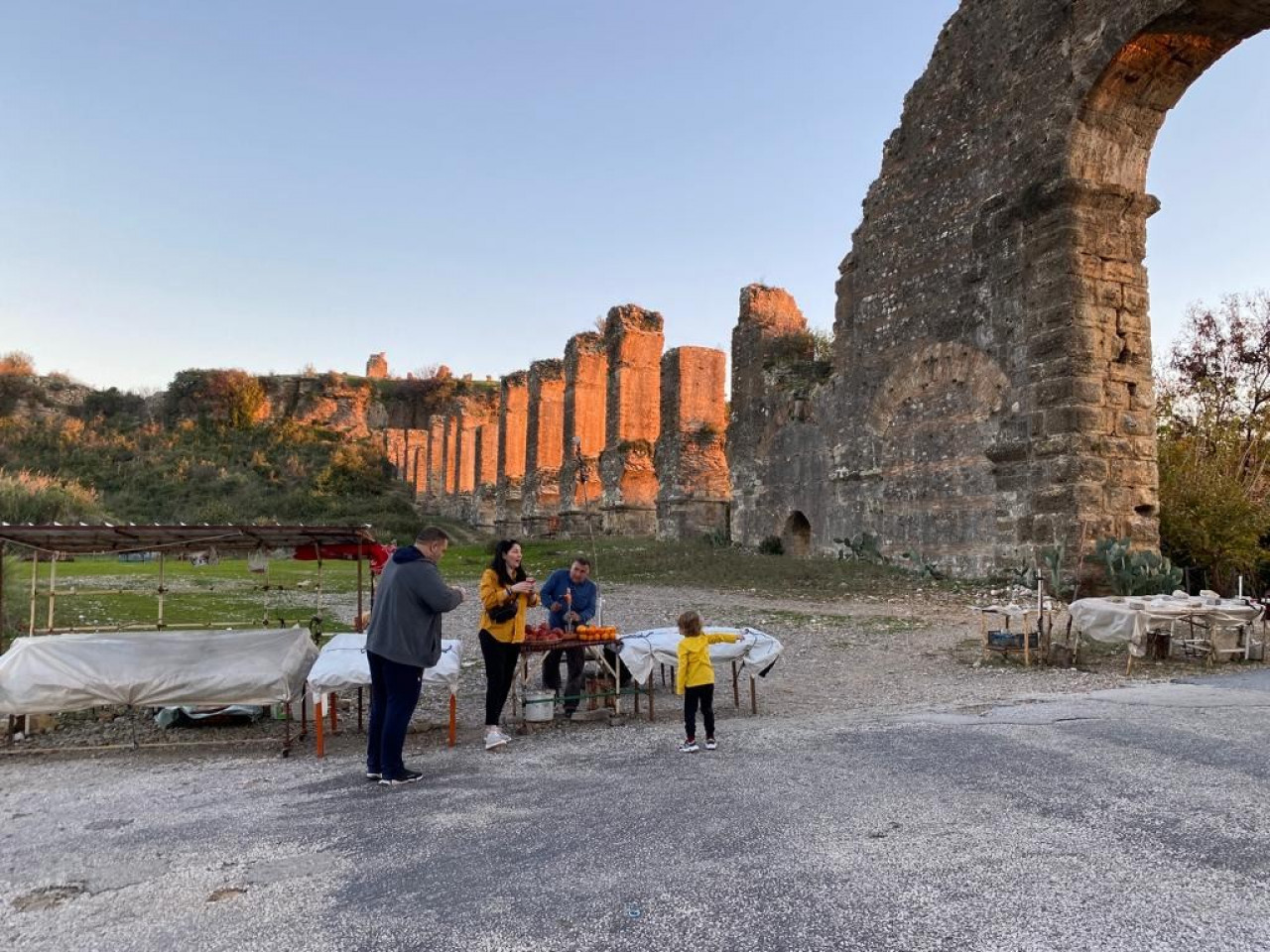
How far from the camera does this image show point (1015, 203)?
526 inches

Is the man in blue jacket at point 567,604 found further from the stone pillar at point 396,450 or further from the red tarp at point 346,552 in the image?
the stone pillar at point 396,450

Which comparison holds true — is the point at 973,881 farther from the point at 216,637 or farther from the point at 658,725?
the point at 216,637

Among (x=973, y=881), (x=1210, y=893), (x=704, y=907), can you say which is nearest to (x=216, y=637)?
(x=704, y=907)

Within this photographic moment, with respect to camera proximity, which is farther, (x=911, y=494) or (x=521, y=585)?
(x=911, y=494)

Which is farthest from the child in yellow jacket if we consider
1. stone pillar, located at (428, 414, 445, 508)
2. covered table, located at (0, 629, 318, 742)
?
stone pillar, located at (428, 414, 445, 508)

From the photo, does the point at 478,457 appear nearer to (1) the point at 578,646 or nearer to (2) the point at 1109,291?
(2) the point at 1109,291

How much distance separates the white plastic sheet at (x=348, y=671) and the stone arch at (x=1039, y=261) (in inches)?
382

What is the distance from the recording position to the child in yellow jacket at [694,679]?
5562 mm

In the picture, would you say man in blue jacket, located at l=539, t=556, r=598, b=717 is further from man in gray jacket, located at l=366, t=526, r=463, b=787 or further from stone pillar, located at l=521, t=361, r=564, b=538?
stone pillar, located at l=521, t=361, r=564, b=538

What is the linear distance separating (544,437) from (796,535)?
1684cm

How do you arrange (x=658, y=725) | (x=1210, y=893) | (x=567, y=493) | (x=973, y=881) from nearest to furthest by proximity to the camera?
(x=1210, y=893) → (x=973, y=881) → (x=658, y=725) → (x=567, y=493)

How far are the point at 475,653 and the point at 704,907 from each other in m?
7.56

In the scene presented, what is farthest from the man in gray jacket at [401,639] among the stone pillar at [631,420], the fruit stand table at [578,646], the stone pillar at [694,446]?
the stone pillar at [631,420]

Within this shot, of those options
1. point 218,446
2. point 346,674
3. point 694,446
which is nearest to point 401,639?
point 346,674
